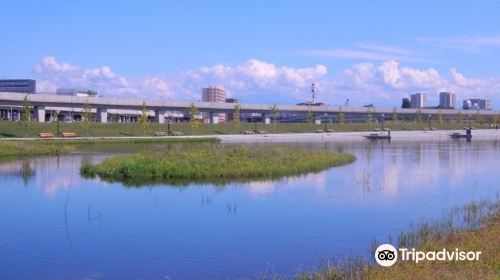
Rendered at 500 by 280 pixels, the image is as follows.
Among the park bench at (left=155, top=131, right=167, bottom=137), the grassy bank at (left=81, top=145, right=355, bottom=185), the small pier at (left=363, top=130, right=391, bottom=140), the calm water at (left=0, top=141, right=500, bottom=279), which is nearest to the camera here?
the calm water at (left=0, top=141, right=500, bottom=279)

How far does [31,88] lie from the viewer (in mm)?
172000

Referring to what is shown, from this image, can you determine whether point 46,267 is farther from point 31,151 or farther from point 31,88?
point 31,88

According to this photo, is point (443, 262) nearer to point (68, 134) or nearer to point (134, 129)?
point (68, 134)

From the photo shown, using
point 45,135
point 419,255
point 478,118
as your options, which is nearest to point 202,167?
point 419,255

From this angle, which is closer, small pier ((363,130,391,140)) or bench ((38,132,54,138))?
bench ((38,132,54,138))

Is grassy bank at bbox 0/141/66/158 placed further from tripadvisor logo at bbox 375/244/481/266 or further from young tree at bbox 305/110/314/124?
young tree at bbox 305/110/314/124

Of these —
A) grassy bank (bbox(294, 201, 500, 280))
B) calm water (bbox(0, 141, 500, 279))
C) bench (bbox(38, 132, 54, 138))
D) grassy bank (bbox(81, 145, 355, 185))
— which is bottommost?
calm water (bbox(0, 141, 500, 279))

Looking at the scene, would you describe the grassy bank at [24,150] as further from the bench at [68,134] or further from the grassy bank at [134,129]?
the bench at [68,134]

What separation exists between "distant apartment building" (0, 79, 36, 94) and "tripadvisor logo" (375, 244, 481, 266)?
563 feet

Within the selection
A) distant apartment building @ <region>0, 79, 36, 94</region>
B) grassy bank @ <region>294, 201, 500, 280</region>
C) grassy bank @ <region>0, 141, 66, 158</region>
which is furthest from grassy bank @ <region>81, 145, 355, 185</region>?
distant apartment building @ <region>0, 79, 36, 94</region>

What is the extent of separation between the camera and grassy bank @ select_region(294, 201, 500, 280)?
32.4 ft

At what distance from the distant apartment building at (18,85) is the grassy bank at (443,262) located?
168893 millimetres

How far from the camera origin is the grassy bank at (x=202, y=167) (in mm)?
28391

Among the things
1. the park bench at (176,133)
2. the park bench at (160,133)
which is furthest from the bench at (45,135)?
the park bench at (176,133)
